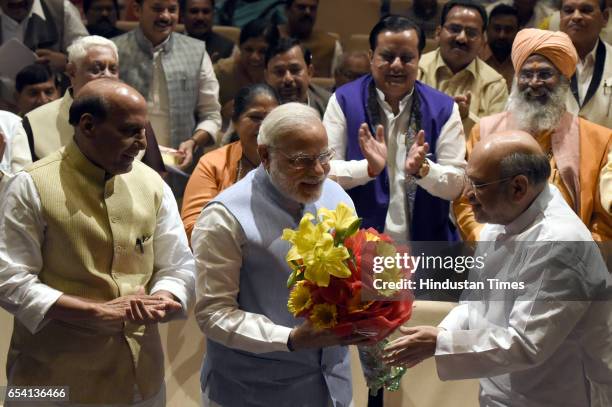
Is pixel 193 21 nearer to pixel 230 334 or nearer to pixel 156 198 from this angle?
pixel 156 198

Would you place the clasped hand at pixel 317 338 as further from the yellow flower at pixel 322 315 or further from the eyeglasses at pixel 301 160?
the eyeglasses at pixel 301 160

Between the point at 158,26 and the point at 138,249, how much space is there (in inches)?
105

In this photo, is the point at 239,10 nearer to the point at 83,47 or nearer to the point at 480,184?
the point at 83,47

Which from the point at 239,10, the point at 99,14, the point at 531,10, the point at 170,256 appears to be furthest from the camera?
the point at 239,10

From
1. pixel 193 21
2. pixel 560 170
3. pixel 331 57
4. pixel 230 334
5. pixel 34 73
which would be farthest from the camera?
pixel 331 57

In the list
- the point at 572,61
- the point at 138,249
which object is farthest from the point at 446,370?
the point at 572,61

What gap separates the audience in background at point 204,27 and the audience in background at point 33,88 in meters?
1.19

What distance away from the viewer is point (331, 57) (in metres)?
7.38

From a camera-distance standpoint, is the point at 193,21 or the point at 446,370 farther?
the point at 193,21

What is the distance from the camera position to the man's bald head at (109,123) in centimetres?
358

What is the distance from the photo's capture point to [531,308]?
334cm

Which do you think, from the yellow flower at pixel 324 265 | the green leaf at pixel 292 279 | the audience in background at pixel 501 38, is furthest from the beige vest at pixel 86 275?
the audience in background at pixel 501 38

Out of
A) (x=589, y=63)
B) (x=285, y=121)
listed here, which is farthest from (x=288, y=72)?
(x=285, y=121)

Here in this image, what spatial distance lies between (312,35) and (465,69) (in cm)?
153
